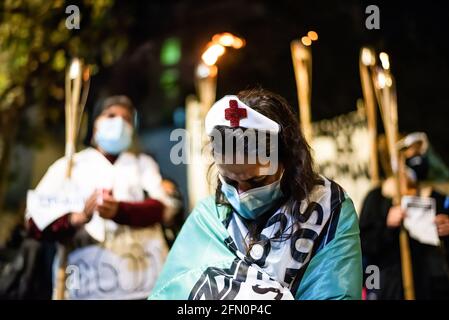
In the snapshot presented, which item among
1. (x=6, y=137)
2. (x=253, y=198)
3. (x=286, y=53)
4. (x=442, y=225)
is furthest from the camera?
(x=286, y=53)

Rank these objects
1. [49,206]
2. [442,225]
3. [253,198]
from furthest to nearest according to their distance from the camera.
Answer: [442,225] → [49,206] → [253,198]

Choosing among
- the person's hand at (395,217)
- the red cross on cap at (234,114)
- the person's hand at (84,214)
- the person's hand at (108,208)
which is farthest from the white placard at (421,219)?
the red cross on cap at (234,114)

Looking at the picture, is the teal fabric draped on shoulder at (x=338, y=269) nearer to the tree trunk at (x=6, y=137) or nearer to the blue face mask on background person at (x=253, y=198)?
the blue face mask on background person at (x=253, y=198)

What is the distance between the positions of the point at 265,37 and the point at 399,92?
47.5 inches

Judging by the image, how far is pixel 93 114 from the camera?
402cm

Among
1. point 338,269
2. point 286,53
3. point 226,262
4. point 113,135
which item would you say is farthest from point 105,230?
point 286,53

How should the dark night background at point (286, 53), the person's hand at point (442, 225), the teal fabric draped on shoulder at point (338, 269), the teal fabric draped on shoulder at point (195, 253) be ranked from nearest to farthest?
the teal fabric draped on shoulder at point (338, 269), the teal fabric draped on shoulder at point (195, 253), the person's hand at point (442, 225), the dark night background at point (286, 53)

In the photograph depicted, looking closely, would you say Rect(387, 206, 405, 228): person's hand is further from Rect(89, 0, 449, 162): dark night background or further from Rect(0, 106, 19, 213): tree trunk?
Rect(0, 106, 19, 213): tree trunk

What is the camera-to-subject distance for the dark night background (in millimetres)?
4695

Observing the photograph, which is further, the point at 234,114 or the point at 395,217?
the point at 395,217

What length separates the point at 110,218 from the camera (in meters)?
3.54

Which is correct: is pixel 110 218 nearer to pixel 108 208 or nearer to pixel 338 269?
pixel 108 208

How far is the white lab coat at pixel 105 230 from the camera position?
356 cm

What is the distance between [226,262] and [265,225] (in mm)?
174
